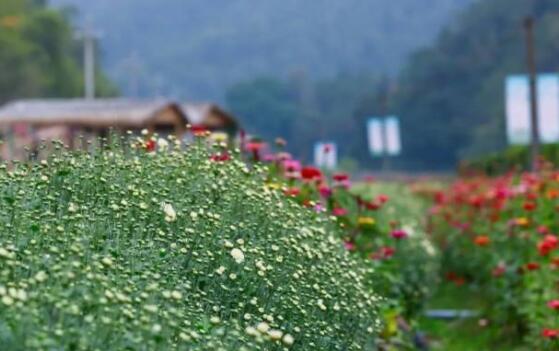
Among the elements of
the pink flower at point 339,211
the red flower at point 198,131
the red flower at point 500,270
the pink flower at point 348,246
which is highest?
the red flower at point 198,131

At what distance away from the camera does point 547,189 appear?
10.1m

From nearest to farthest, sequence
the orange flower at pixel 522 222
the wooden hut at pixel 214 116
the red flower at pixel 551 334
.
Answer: the red flower at pixel 551 334 → the orange flower at pixel 522 222 → the wooden hut at pixel 214 116

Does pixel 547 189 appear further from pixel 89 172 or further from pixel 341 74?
pixel 341 74

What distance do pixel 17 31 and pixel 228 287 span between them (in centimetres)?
5918

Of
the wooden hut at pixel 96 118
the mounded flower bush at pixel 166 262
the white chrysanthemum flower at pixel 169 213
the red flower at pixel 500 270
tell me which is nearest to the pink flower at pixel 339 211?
the mounded flower bush at pixel 166 262

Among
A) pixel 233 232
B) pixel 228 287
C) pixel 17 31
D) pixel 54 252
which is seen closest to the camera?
pixel 54 252

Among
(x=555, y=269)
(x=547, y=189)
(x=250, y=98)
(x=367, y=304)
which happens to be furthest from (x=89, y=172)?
(x=250, y=98)

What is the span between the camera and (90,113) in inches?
1038

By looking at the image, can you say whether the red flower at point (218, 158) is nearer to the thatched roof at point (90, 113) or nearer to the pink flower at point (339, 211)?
the pink flower at point (339, 211)

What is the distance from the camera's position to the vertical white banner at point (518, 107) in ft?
67.8

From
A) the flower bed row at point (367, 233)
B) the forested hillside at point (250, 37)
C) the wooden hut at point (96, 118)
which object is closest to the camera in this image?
the flower bed row at point (367, 233)

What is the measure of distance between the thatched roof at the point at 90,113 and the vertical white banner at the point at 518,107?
617 centimetres

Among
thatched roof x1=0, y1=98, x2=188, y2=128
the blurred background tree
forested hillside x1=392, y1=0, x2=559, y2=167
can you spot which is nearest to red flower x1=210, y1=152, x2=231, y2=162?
thatched roof x1=0, y1=98, x2=188, y2=128

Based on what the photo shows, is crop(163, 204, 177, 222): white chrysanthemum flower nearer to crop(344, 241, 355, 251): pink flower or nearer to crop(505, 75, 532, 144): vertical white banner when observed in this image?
crop(344, 241, 355, 251): pink flower
